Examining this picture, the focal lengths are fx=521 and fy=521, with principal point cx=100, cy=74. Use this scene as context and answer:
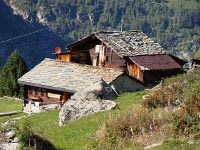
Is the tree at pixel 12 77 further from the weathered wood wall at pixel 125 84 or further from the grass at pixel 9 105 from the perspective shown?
the weathered wood wall at pixel 125 84

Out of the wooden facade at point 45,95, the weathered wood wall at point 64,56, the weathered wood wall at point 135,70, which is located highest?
the weathered wood wall at point 64,56

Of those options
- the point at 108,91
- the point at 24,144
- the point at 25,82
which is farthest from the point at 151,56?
the point at 24,144

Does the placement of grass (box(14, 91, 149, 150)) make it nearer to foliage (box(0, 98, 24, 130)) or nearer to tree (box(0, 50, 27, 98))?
foliage (box(0, 98, 24, 130))

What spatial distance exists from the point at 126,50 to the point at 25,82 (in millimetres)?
9310

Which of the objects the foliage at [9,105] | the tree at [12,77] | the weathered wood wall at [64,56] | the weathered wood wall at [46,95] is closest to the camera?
the weathered wood wall at [46,95]

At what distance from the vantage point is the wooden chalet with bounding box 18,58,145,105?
36312 millimetres

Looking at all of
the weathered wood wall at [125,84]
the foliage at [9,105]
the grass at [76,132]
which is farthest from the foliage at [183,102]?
the foliage at [9,105]

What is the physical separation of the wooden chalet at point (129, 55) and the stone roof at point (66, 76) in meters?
5.59

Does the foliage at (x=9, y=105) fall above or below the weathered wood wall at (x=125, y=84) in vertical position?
A: below

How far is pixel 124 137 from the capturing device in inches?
646

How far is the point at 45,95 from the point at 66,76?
3424 millimetres

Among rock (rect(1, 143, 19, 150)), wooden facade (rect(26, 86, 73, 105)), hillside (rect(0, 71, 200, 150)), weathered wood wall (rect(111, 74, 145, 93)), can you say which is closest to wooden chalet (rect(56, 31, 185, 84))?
weathered wood wall (rect(111, 74, 145, 93))

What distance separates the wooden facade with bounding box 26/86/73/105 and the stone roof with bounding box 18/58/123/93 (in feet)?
3.56

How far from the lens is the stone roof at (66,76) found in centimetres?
3622
